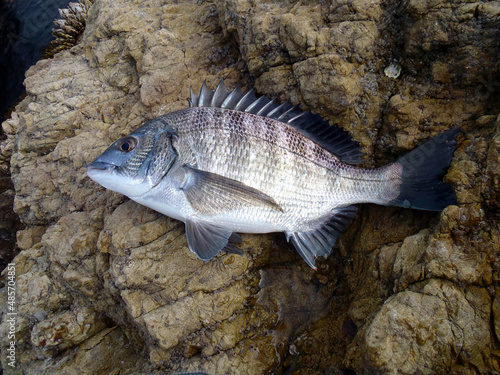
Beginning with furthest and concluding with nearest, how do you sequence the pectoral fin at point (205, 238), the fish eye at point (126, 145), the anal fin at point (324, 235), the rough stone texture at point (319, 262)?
the anal fin at point (324, 235) → the fish eye at point (126, 145) → the pectoral fin at point (205, 238) → the rough stone texture at point (319, 262)

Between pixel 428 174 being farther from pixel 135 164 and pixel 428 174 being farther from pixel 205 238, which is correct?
pixel 135 164

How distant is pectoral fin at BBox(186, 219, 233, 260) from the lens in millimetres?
2664

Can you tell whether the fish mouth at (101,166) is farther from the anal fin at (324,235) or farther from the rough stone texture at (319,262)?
the anal fin at (324,235)

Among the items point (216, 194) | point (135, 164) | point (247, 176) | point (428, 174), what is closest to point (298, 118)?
point (247, 176)

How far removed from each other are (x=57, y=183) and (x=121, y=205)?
44.7 inches

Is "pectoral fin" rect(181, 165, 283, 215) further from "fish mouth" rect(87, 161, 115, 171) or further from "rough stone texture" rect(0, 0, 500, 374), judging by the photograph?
"fish mouth" rect(87, 161, 115, 171)

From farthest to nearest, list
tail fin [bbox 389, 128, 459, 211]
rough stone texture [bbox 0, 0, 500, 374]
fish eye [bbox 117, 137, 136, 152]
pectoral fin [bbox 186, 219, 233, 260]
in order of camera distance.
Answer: fish eye [bbox 117, 137, 136, 152]
pectoral fin [bbox 186, 219, 233, 260]
tail fin [bbox 389, 128, 459, 211]
rough stone texture [bbox 0, 0, 500, 374]

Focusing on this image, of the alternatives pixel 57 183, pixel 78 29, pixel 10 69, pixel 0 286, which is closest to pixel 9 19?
pixel 10 69

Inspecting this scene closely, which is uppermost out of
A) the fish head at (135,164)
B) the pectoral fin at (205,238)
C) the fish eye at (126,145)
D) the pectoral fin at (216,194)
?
the fish eye at (126,145)

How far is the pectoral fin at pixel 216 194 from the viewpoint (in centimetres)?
270

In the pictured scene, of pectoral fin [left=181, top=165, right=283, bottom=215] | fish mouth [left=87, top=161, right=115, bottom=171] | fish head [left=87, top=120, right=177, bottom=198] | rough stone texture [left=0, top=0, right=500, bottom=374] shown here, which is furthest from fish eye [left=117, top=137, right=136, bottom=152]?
rough stone texture [left=0, top=0, right=500, bottom=374]

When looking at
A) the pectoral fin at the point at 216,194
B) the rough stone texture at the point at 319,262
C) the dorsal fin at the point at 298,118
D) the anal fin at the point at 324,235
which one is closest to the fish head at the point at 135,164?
the pectoral fin at the point at 216,194

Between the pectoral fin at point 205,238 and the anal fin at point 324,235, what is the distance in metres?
0.63

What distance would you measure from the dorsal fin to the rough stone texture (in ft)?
0.61
